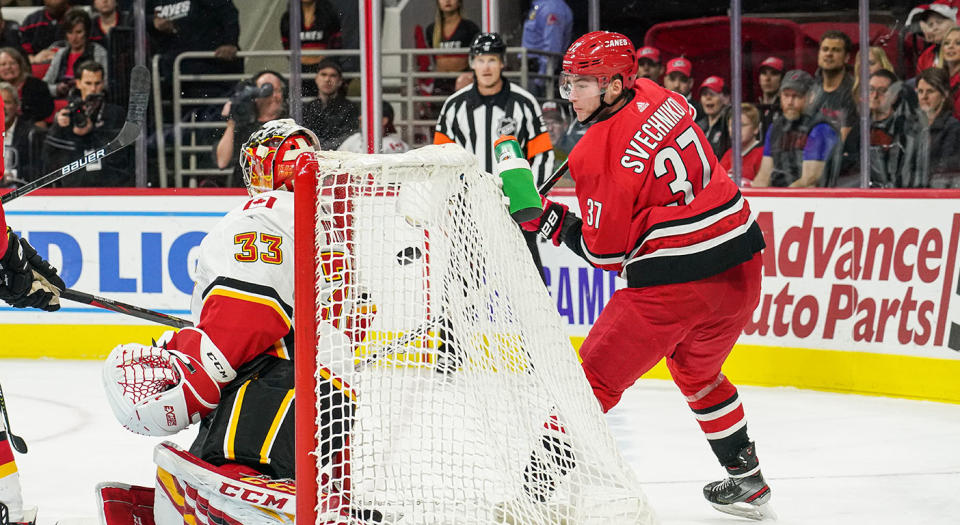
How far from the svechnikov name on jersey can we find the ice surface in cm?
93

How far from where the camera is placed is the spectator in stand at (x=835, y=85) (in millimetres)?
5530

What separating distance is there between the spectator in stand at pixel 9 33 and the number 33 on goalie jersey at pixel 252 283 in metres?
5.18

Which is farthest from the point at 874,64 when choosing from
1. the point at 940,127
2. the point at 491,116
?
the point at 491,116

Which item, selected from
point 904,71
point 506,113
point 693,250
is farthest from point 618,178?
point 904,71

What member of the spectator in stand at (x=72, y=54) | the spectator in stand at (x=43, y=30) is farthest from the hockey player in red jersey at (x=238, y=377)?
the spectator in stand at (x=43, y=30)

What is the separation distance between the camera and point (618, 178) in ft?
9.20

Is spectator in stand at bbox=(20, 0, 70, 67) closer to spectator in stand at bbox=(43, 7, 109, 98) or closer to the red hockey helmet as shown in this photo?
spectator in stand at bbox=(43, 7, 109, 98)

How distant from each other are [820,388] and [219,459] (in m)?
3.28

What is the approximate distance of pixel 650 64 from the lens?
20.5 ft

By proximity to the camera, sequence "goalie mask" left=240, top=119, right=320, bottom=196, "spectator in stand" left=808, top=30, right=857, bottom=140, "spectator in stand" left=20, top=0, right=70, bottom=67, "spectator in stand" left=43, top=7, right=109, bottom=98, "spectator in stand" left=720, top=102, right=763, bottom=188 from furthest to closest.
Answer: "spectator in stand" left=20, top=0, right=70, bottom=67 → "spectator in stand" left=43, top=7, right=109, bottom=98 → "spectator in stand" left=720, top=102, right=763, bottom=188 → "spectator in stand" left=808, top=30, right=857, bottom=140 → "goalie mask" left=240, top=119, right=320, bottom=196

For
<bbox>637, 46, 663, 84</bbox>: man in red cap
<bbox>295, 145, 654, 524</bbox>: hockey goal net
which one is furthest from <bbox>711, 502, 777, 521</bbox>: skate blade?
<bbox>637, 46, 663, 84</bbox>: man in red cap

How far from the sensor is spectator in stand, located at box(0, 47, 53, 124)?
21.3 feet

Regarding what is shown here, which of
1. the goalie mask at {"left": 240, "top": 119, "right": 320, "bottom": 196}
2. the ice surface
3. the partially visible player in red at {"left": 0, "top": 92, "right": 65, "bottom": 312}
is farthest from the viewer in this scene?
the ice surface

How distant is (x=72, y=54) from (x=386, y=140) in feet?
5.97
